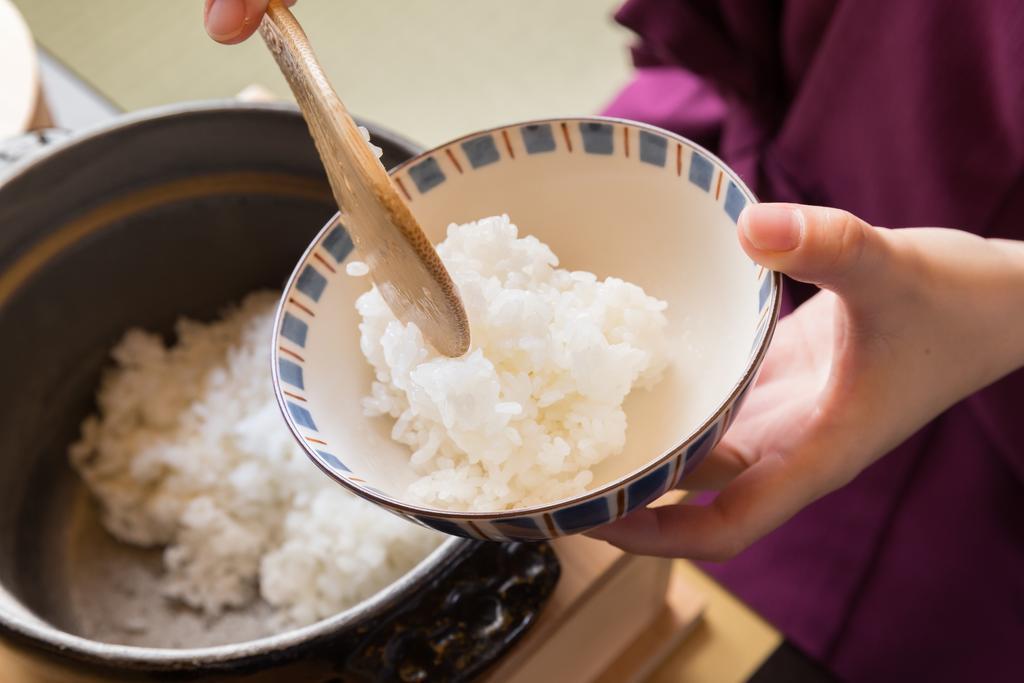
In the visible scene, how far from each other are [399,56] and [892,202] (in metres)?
1.39

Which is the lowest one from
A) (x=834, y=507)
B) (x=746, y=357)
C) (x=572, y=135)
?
(x=834, y=507)

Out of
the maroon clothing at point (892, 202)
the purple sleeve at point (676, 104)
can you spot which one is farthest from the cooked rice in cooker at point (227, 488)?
the purple sleeve at point (676, 104)

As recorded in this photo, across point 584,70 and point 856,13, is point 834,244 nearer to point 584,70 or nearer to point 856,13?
point 856,13

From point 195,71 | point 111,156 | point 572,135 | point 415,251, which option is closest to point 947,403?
point 572,135

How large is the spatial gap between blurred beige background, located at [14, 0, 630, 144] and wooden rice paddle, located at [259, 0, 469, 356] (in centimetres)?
140

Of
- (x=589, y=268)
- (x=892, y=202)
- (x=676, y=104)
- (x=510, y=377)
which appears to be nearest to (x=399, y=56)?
(x=676, y=104)

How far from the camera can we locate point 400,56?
7.13 feet

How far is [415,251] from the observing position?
57 cm

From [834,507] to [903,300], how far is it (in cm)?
63

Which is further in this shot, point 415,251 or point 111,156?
point 111,156

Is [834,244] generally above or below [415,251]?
below

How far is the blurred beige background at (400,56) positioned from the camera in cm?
205

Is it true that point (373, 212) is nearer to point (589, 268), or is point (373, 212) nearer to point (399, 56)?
point (589, 268)

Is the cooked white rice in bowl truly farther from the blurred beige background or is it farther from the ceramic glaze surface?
the blurred beige background
